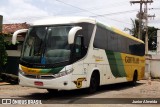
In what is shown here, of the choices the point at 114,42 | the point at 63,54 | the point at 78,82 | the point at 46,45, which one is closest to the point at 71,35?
the point at 63,54

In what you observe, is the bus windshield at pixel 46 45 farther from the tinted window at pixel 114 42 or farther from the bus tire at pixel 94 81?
the bus tire at pixel 94 81

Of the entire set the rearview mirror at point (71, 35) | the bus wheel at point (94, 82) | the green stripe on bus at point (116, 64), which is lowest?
the bus wheel at point (94, 82)

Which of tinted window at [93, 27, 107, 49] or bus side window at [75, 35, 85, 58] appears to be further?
tinted window at [93, 27, 107, 49]

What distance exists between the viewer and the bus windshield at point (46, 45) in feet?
45.6

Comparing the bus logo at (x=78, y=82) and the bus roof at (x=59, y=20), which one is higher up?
the bus roof at (x=59, y=20)

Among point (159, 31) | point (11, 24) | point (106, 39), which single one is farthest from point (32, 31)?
point (159, 31)

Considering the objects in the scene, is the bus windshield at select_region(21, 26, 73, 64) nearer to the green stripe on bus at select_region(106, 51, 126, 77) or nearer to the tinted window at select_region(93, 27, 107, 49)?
the tinted window at select_region(93, 27, 107, 49)

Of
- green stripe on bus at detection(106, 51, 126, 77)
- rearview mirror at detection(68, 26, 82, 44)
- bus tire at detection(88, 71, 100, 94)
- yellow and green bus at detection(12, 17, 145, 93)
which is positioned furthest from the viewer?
green stripe on bus at detection(106, 51, 126, 77)

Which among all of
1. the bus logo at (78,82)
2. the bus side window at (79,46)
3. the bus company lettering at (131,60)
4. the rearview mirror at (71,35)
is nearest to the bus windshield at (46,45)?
the bus side window at (79,46)

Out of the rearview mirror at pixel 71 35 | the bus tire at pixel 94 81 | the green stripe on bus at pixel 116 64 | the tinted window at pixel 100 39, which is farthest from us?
the green stripe on bus at pixel 116 64

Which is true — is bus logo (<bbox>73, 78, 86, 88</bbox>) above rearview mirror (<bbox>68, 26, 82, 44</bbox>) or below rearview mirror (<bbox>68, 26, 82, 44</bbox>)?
below

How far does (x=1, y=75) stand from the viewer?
21.6m

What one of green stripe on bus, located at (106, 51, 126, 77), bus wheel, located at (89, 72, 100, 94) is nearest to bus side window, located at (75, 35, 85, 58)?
bus wheel, located at (89, 72, 100, 94)

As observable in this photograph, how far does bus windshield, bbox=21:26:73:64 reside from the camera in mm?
13898
